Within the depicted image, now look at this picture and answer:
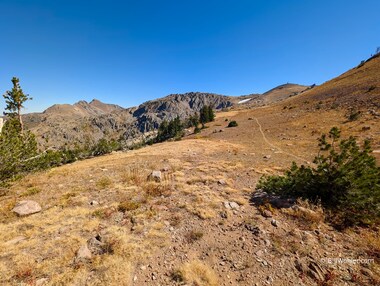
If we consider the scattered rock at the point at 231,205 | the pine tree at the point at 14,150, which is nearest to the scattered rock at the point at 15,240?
the pine tree at the point at 14,150

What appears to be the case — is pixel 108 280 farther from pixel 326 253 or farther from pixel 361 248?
pixel 361 248

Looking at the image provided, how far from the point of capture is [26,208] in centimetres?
900

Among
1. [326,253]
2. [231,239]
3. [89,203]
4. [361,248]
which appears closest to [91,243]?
[89,203]

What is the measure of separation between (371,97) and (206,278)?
48.0 m

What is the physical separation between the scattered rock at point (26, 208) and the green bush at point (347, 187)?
39.8 feet

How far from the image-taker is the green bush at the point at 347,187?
7.35m

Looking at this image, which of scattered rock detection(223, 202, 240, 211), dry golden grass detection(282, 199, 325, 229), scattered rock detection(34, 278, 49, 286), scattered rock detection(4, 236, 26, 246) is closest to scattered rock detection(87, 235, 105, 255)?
scattered rock detection(34, 278, 49, 286)

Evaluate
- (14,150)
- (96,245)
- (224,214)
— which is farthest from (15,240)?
(224,214)

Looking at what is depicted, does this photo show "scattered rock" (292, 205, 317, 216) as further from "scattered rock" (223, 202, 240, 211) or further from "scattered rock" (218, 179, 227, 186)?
"scattered rock" (218, 179, 227, 186)

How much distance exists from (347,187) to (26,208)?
45.9ft

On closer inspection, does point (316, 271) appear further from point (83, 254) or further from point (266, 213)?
point (83, 254)

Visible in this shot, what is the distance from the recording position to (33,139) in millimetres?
12742

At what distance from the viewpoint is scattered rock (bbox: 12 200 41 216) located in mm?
8750

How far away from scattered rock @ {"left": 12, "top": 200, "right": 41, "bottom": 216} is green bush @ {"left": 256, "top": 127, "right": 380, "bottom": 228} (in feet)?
39.8
